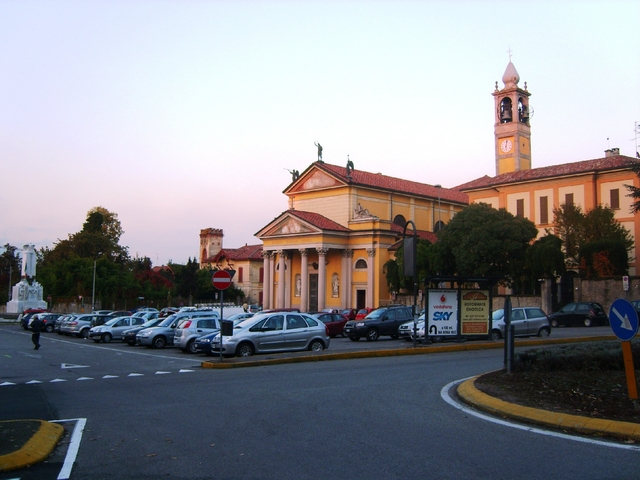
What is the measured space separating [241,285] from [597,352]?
84.3 m

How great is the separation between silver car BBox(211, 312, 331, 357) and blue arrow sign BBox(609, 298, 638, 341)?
13.8m

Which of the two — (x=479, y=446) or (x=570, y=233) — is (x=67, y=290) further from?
(x=479, y=446)

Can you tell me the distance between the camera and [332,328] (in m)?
35.7

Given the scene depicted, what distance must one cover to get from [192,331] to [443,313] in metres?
10.0

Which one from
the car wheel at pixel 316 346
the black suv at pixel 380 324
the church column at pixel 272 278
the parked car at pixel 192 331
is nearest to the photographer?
the car wheel at pixel 316 346

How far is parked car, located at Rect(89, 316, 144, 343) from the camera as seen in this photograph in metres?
34.7

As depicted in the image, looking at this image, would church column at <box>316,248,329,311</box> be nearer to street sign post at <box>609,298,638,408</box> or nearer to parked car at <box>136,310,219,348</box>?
parked car at <box>136,310,219,348</box>

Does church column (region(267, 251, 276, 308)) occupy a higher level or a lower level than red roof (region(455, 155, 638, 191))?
lower

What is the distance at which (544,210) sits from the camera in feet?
207

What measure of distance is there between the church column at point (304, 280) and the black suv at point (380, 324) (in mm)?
31964

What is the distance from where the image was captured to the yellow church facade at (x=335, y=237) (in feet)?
205

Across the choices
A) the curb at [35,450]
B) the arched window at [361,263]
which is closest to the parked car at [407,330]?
the curb at [35,450]

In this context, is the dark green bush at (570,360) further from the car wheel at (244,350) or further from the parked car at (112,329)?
the parked car at (112,329)

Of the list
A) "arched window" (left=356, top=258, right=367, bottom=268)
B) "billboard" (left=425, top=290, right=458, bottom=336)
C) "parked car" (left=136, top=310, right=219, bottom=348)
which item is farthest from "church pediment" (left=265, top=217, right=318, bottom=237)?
"billboard" (left=425, top=290, right=458, bottom=336)
